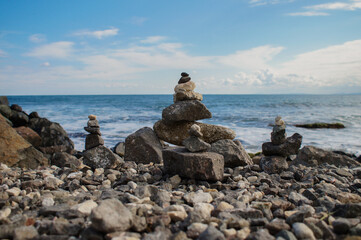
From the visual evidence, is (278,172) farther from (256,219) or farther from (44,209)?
(44,209)

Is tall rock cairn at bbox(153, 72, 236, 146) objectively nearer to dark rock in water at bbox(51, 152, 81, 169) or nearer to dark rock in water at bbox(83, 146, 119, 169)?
dark rock in water at bbox(83, 146, 119, 169)

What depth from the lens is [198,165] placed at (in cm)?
580

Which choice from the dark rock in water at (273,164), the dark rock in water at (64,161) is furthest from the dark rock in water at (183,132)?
the dark rock in water at (64,161)

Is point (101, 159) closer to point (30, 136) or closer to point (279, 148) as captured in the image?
point (279, 148)

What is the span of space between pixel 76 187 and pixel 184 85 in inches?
180

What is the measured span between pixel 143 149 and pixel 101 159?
1.42 metres

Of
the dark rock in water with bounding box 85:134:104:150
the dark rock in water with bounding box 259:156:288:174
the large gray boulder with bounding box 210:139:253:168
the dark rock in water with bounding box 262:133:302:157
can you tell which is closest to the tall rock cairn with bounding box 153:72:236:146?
the large gray boulder with bounding box 210:139:253:168

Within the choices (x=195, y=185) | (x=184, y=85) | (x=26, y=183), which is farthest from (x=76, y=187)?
(x=184, y=85)

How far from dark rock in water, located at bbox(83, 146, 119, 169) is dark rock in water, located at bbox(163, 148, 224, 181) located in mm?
2295

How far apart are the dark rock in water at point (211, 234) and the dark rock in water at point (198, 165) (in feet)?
8.77

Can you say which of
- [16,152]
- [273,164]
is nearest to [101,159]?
[16,152]

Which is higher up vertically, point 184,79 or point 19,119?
point 184,79

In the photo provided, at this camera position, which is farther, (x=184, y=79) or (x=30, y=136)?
(x=30, y=136)

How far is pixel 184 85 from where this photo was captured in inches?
344
